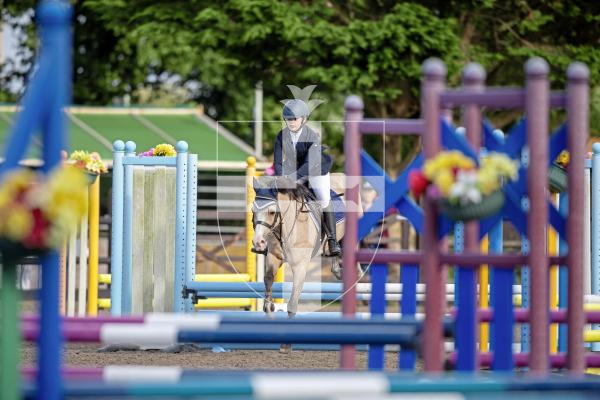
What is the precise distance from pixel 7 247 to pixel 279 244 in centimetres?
728

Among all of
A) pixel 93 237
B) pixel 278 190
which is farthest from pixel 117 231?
pixel 278 190

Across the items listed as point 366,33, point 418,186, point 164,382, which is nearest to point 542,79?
point 418,186

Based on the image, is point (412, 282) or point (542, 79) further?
point (412, 282)

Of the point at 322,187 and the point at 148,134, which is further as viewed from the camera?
the point at 148,134

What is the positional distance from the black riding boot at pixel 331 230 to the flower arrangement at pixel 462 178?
664 cm

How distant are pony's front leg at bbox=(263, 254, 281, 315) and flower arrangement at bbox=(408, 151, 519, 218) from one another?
22.5 ft

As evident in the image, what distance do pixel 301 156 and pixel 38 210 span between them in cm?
689

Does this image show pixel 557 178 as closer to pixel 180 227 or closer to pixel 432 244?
pixel 180 227

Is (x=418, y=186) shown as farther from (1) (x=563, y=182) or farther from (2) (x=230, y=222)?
(2) (x=230, y=222)

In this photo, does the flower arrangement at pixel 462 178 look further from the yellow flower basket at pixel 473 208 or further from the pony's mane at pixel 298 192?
the pony's mane at pixel 298 192

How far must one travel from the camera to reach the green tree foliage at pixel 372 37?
21.7 metres

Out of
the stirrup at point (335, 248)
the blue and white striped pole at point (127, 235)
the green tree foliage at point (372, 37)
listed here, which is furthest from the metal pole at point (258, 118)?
the stirrup at point (335, 248)

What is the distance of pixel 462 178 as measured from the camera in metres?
4.31

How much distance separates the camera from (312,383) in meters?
4.09
